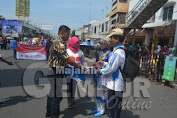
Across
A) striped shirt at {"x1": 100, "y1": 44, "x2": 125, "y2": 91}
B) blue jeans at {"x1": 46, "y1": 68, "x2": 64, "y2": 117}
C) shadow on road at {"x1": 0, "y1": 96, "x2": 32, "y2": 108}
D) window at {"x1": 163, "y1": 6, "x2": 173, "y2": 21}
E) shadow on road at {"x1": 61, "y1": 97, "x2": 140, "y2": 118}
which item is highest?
window at {"x1": 163, "y1": 6, "x2": 173, "y2": 21}

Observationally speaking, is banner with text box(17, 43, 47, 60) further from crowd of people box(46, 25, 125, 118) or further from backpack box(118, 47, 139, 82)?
backpack box(118, 47, 139, 82)

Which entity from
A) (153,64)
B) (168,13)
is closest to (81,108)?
(153,64)

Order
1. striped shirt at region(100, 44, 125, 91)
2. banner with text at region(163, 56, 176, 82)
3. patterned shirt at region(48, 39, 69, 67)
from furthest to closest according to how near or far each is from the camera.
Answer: banner with text at region(163, 56, 176, 82) → patterned shirt at region(48, 39, 69, 67) → striped shirt at region(100, 44, 125, 91)

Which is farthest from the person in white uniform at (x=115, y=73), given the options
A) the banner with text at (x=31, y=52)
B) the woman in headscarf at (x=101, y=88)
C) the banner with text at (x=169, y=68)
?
the banner with text at (x=31, y=52)

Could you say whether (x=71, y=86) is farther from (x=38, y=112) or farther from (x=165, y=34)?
(x=165, y=34)

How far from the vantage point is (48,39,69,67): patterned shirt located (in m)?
3.09

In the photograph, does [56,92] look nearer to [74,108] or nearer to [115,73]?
[74,108]

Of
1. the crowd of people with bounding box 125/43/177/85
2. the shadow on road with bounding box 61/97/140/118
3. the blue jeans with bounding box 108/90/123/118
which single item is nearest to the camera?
the blue jeans with bounding box 108/90/123/118

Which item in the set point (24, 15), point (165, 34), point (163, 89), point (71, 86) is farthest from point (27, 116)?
point (24, 15)

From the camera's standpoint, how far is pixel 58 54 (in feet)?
10.3

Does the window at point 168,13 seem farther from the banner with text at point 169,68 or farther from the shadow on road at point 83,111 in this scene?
the shadow on road at point 83,111

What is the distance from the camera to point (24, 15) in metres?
58.8

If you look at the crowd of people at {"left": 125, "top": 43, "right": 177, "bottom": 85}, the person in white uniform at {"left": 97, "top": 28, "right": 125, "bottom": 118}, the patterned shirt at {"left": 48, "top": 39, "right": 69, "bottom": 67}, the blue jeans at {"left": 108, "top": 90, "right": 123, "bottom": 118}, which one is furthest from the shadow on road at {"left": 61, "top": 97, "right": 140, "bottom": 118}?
the crowd of people at {"left": 125, "top": 43, "right": 177, "bottom": 85}

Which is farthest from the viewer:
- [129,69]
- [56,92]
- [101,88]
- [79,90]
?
[79,90]
